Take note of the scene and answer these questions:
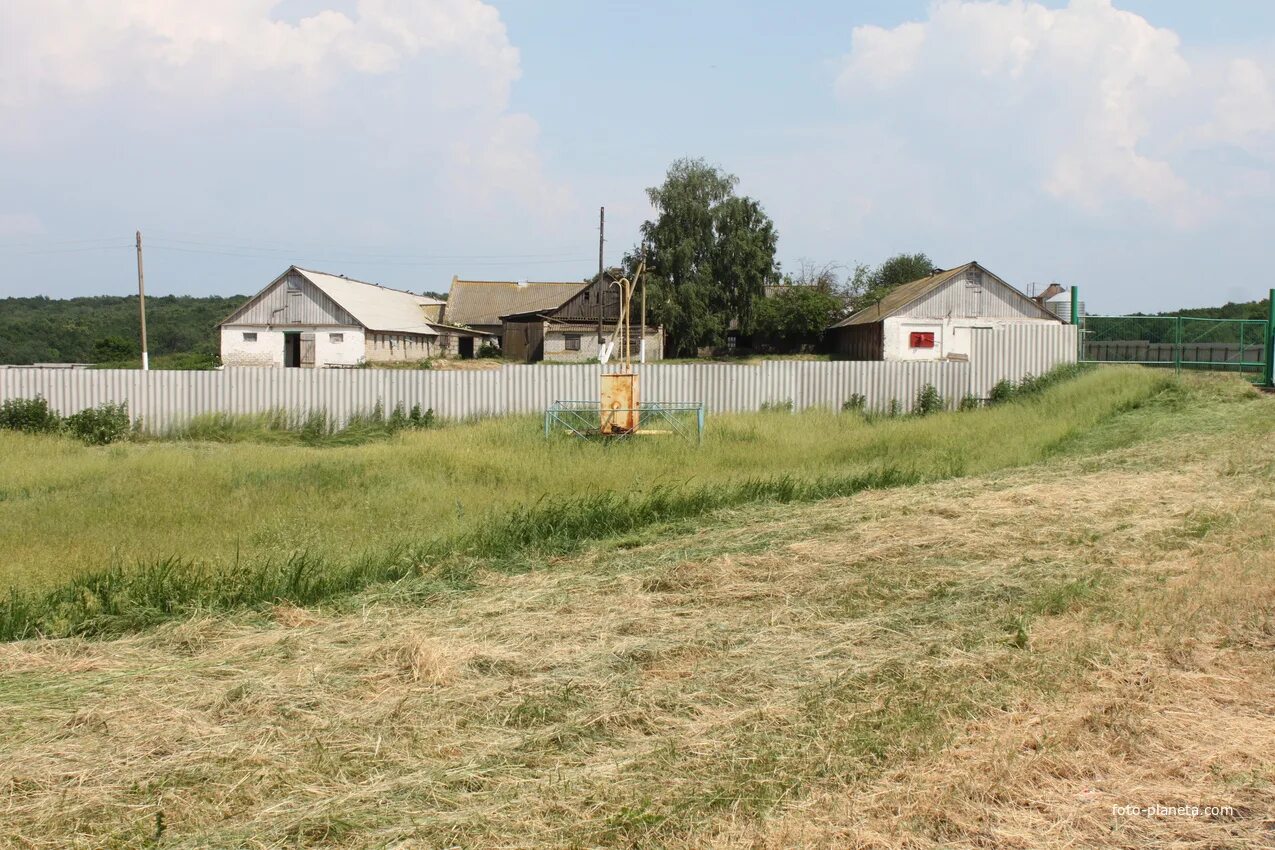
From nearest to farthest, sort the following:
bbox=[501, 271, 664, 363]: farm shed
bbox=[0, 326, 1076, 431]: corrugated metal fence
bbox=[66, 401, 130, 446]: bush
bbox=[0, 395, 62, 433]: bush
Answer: bbox=[66, 401, 130, 446]: bush, bbox=[0, 395, 62, 433]: bush, bbox=[0, 326, 1076, 431]: corrugated metal fence, bbox=[501, 271, 664, 363]: farm shed

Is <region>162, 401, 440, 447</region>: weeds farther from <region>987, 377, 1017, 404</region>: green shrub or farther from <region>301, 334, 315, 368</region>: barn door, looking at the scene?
<region>301, 334, 315, 368</region>: barn door

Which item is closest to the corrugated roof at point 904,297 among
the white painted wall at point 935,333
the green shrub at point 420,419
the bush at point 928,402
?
the white painted wall at point 935,333

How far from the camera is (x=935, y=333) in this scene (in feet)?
122

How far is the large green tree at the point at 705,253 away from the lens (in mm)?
46500

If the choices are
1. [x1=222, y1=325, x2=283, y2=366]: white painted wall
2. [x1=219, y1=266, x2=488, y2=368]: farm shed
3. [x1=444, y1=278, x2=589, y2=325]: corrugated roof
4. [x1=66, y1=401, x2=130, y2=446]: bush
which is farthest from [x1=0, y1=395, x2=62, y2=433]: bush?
[x1=444, y1=278, x2=589, y2=325]: corrugated roof

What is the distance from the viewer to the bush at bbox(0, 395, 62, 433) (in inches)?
798

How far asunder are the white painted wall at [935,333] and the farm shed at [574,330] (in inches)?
490

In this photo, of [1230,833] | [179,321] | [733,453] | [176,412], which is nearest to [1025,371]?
[733,453]

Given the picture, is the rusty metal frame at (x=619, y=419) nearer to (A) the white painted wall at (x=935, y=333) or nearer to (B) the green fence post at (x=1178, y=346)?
(B) the green fence post at (x=1178, y=346)

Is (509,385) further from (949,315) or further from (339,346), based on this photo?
(339,346)

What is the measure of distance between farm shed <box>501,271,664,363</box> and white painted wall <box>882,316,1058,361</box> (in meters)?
12.4

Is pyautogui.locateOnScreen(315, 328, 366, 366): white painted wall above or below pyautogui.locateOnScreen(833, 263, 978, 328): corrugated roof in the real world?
below

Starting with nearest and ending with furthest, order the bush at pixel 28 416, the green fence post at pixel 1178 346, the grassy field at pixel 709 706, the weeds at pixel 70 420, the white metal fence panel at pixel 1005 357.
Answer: the grassy field at pixel 709 706
the weeds at pixel 70 420
the bush at pixel 28 416
the green fence post at pixel 1178 346
the white metal fence panel at pixel 1005 357

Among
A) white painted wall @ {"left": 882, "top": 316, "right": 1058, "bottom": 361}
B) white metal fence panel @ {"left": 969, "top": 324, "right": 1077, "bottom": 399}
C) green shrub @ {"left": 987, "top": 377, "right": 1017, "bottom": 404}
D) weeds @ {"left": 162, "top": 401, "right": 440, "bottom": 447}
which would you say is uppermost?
white painted wall @ {"left": 882, "top": 316, "right": 1058, "bottom": 361}
